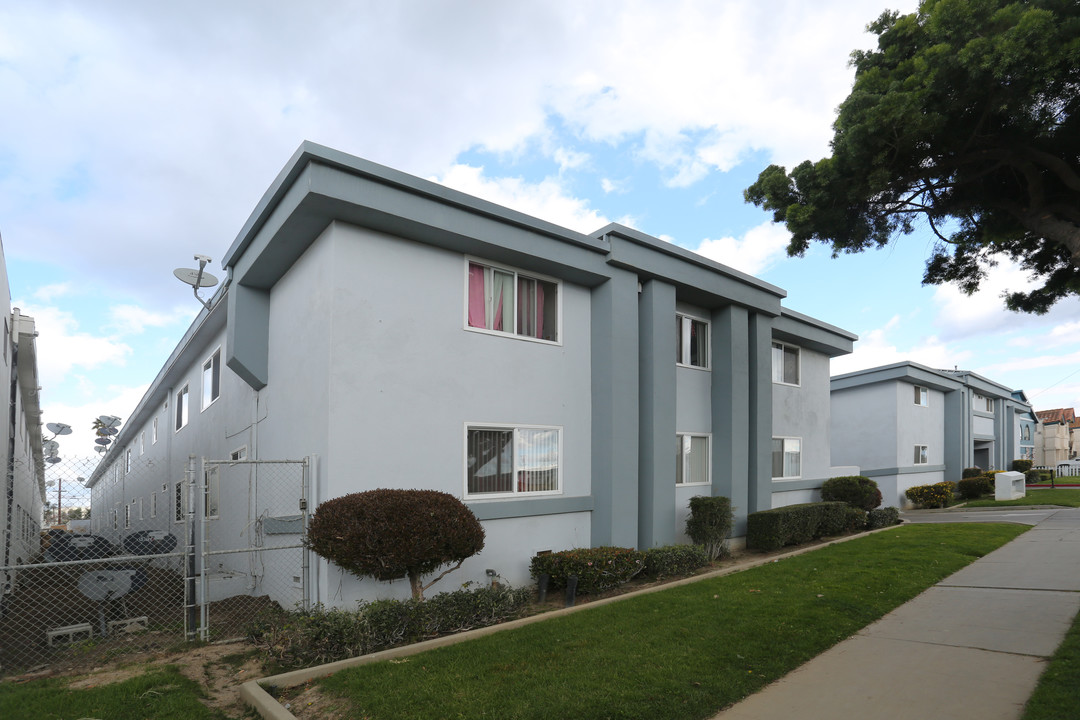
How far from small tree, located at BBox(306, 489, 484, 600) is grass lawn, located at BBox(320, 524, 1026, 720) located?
1.10m

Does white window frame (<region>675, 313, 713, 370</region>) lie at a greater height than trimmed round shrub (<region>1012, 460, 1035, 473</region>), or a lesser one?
greater

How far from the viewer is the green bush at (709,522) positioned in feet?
40.6

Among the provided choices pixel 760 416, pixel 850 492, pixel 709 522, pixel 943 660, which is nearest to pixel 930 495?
pixel 850 492

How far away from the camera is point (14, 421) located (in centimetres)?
1413

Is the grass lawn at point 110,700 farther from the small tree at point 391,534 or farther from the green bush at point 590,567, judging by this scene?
the green bush at point 590,567

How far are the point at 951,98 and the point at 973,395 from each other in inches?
1177

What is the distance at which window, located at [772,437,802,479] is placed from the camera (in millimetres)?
16516

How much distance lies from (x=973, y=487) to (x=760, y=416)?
18.5 metres

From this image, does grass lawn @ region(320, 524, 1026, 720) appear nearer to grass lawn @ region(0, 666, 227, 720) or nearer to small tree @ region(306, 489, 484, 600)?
small tree @ region(306, 489, 484, 600)

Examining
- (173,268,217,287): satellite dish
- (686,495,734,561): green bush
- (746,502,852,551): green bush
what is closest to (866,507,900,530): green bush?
(746,502,852,551): green bush

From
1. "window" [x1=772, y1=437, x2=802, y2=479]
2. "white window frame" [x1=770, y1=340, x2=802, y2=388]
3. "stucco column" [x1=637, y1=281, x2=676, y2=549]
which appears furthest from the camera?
"white window frame" [x1=770, y1=340, x2=802, y2=388]

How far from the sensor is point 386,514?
752 centimetres

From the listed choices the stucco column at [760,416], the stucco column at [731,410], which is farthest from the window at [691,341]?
the stucco column at [760,416]

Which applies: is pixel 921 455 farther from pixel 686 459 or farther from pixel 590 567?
pixel 590 567
